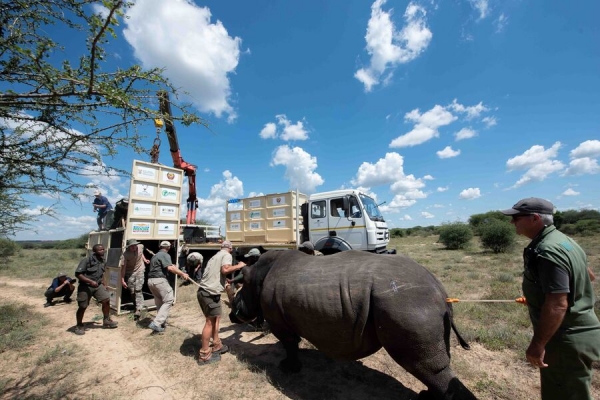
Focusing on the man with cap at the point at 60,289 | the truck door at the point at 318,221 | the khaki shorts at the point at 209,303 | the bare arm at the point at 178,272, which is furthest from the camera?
the truck door at the point at 318,221

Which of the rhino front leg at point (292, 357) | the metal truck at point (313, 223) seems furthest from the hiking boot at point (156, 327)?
the metal truck at point (313, 223)

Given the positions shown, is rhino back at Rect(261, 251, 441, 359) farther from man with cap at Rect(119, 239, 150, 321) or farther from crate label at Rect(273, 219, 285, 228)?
crate label at Rect(273, 219, 285, 228)

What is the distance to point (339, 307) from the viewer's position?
329 cm

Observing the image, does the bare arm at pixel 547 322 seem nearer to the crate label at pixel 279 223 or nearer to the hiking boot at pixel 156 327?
the hiking boot at pixel 156 327

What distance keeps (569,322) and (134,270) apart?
830 centimetres

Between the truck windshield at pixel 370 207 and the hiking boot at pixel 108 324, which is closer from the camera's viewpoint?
the hiking boot at pixel 108 324

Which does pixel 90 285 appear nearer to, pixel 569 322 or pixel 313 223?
pixel 313 223

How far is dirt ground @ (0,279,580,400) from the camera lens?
3.66 m

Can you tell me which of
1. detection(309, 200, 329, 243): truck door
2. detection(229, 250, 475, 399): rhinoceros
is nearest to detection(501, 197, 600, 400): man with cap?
detection(229, 250, 475, 399): rhinoceros

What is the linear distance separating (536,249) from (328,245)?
6310 millimetres

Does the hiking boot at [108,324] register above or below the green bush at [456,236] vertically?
below

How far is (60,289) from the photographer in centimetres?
870

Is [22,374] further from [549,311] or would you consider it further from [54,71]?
[549,311]

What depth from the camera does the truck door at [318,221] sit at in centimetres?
873
